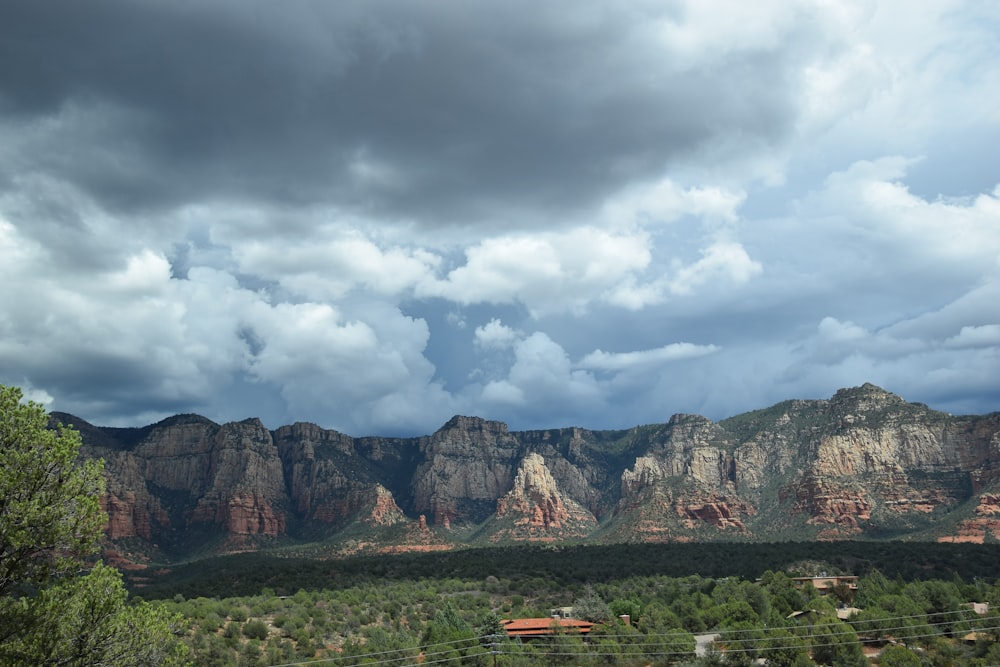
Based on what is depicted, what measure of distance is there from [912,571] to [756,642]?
60577 mm

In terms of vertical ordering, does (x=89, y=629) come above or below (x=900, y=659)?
above

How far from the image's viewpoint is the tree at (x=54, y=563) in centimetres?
2058

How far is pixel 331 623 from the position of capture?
256ft

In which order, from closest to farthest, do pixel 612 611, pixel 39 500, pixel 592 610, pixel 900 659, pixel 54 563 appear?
pixel 39 500 < pixel 54 563 < pixel 900 659 < pixel 592 610 < pixel 612 611

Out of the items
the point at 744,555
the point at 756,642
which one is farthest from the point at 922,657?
the point at 744,555

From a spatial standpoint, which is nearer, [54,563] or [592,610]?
[54,563]

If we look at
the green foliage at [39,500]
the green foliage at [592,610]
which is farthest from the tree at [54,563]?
the green foliage at [592,610]

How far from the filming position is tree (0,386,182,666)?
20.6 m

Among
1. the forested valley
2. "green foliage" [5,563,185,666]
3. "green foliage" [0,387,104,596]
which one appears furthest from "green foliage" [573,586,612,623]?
"green foliage" [0,387,104,596]

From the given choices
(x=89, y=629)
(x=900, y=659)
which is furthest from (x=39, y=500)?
(x=900, y=659)

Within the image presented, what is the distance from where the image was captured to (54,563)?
70.7ft

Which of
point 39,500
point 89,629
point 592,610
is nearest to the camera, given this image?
point 39,500

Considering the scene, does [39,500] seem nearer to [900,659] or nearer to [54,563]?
[54,563]

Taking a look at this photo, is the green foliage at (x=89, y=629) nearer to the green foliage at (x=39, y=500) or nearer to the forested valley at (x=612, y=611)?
the green foliage at (x=39, y=500)
